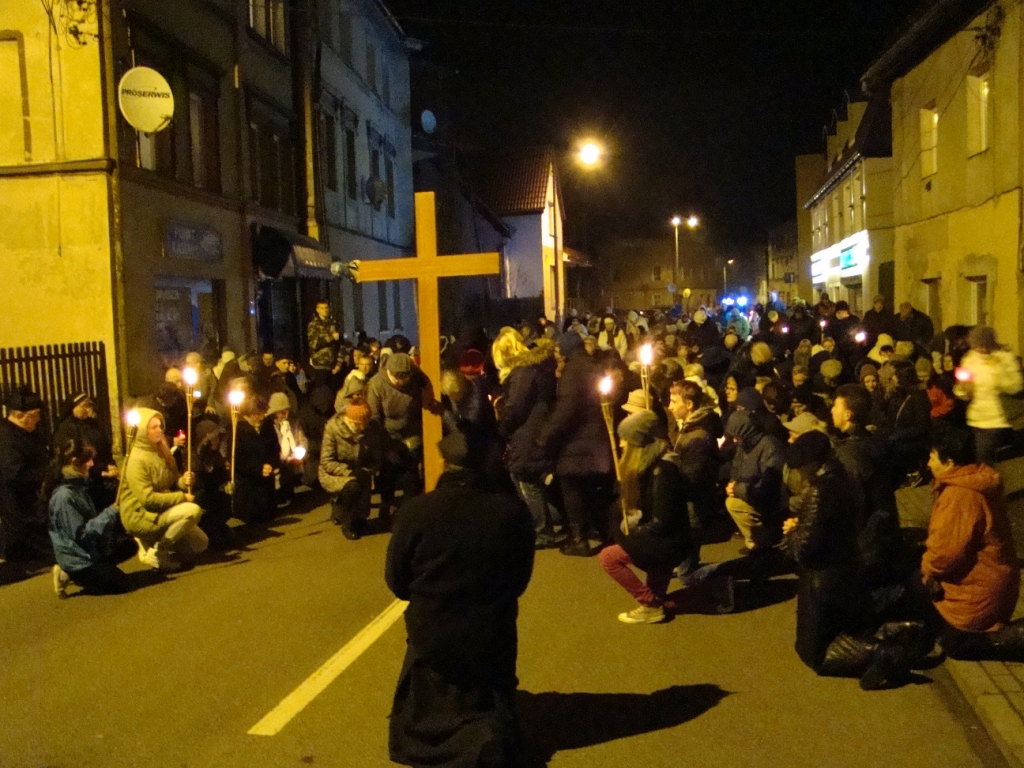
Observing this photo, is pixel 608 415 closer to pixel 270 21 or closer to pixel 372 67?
pixel 270 21

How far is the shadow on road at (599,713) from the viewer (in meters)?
5.19

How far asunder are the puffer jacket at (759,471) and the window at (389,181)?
2322 centimetres

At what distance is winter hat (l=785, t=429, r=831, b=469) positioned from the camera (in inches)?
234

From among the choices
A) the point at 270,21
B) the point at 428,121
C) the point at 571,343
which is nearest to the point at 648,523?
the point at 571,343

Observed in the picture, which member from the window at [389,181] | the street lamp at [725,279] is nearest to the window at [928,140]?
the window at [389,181]

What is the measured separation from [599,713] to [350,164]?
23.0m

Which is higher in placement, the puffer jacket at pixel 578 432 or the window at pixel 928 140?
the window at pixel 928 140

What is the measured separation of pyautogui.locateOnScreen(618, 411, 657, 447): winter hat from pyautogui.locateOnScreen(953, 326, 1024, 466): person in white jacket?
3582mm

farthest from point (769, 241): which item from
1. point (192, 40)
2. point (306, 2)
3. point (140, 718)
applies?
point (140, 718)

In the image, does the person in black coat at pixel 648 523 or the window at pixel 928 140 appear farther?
the window at pixel 928 140

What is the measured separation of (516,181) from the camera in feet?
152

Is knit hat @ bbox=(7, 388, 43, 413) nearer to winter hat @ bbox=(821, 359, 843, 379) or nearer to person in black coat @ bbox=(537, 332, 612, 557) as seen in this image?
person in black coat @ bbox=(537, 332, 612, 557)

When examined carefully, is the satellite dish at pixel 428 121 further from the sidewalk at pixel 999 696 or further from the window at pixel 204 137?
the sidewalk at pixel 999 696

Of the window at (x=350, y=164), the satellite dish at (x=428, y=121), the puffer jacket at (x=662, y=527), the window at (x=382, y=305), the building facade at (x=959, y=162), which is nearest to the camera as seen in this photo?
the puffer jacket at (x=662, y=527)
